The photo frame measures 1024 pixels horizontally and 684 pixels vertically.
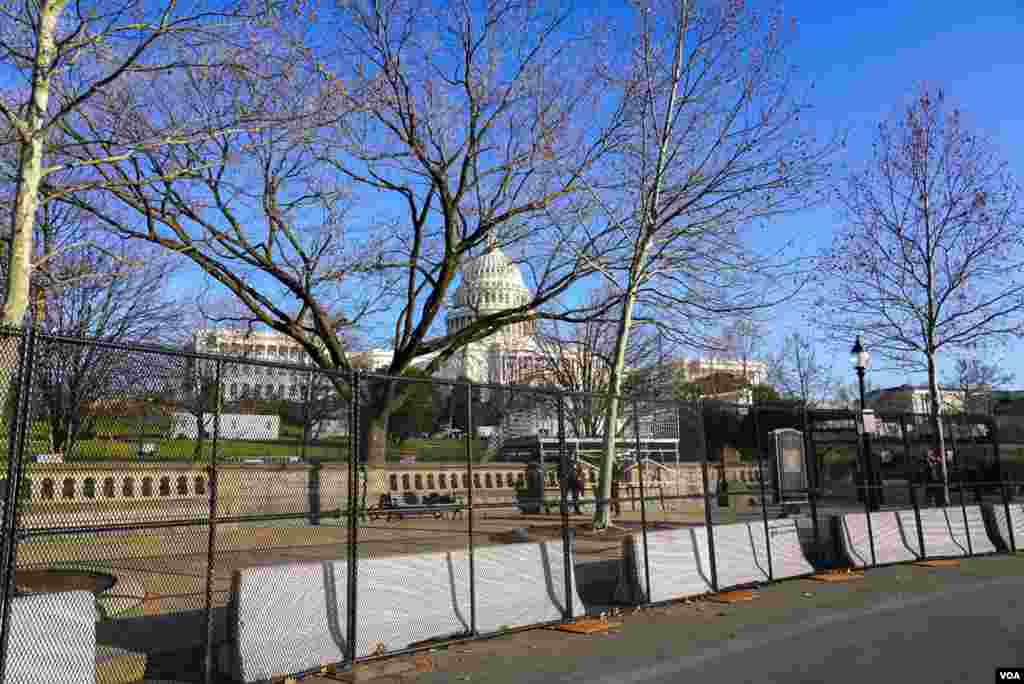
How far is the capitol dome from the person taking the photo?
22.2 m

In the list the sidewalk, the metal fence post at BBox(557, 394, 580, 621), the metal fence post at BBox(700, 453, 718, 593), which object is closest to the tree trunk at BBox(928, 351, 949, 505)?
the sidewalk

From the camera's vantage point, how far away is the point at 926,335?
69.2ft

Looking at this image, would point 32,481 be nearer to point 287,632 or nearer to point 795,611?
point 287,632

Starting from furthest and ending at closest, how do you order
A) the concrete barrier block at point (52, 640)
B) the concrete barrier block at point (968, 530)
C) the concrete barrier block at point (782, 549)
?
the concrete barrier block at point (968, 530), the concrete barrier block at point (782, 549), the concrete barrier block at point (52, 640)

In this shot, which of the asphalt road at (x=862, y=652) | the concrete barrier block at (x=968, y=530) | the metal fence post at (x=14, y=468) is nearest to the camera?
the metal fence post at (x=14, y=468)

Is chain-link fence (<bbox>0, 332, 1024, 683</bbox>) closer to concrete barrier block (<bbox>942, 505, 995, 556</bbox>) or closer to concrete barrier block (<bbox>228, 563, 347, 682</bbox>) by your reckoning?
concrete barrier block (<bbox>228, 563, 347, 682</bbox>)

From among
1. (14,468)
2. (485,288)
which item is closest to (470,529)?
(14,468)

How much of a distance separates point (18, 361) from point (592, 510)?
1462 centimetres

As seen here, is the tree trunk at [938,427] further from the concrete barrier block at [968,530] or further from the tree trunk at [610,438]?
the tree trunk at [610,438]

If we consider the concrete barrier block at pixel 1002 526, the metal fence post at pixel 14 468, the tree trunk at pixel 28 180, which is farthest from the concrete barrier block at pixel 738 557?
the tree trunk at pixel 28 180

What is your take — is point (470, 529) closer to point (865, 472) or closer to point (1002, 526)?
point (865, 472)

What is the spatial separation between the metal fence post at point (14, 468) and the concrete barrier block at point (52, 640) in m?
0.13

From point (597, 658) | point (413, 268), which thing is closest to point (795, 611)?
point (597, 658)

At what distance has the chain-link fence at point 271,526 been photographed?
5461 mm
